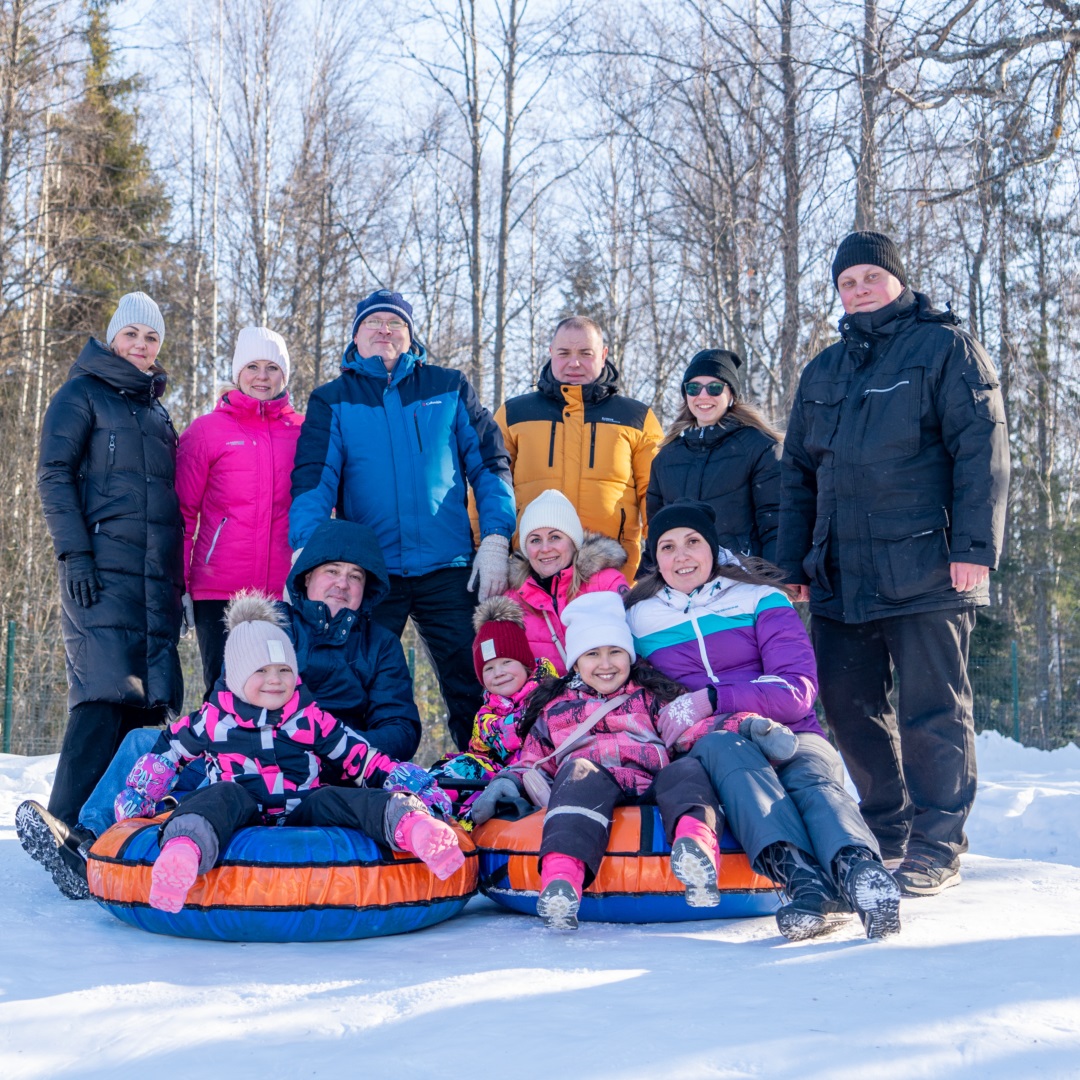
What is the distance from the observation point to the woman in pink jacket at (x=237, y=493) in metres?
4.21

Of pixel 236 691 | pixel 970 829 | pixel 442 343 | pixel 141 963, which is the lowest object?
pixel 970 829

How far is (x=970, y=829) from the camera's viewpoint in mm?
5930

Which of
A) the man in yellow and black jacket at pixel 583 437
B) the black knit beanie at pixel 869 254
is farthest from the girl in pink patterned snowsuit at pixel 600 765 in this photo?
the black knit beanie at pixel 869 254

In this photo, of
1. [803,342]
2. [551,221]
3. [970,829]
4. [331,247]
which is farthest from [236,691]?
[551,221]

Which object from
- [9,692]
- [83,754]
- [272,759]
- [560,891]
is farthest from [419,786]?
[9,692]

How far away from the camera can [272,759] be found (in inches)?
127

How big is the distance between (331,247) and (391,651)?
44.6 feet

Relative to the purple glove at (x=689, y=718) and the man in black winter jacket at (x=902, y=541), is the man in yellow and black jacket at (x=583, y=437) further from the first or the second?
the purple glove at (x=689, y=718)

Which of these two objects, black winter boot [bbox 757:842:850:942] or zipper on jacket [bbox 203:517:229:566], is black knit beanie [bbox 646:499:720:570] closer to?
black winter boot [bbox 757:842:850:942]

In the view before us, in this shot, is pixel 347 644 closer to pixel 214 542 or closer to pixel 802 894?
pixel 214 542

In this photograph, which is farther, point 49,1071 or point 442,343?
point 442,343

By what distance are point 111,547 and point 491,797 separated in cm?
162

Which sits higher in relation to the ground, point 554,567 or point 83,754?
point 554,567

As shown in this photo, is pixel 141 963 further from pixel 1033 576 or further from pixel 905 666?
pixel 1033 576
